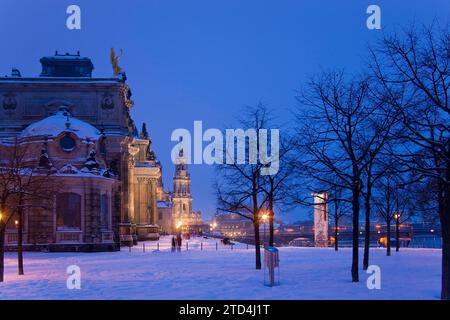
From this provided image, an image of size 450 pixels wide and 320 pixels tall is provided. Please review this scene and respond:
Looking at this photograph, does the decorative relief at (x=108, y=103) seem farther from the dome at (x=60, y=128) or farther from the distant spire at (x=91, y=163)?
the distant spire at (x=91, y=163)

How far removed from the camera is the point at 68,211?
1869 inches

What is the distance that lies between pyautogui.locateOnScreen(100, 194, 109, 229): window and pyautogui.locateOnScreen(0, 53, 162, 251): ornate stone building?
0.08 metres

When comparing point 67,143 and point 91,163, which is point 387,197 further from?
point 67,143

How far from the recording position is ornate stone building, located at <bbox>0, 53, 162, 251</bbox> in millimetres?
47281

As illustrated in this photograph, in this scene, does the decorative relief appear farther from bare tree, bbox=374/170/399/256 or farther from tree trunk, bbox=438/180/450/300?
tree trunk, bbox=438/180/450/300

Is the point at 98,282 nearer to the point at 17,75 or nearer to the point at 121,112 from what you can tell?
the point at 121,112

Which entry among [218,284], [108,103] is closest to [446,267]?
[218,284]

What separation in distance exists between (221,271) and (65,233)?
2425cm

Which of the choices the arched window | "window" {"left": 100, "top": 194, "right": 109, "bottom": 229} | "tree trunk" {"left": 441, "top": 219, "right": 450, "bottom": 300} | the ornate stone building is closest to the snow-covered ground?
"tree trunk" {"left": 441, "top": 219, "right": 450, "bottom": 300}

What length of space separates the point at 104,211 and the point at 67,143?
20.3 feet

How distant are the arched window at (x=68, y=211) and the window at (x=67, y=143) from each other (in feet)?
14.4

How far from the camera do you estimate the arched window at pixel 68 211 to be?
4722cm

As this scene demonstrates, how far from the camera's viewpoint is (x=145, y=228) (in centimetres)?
8462
